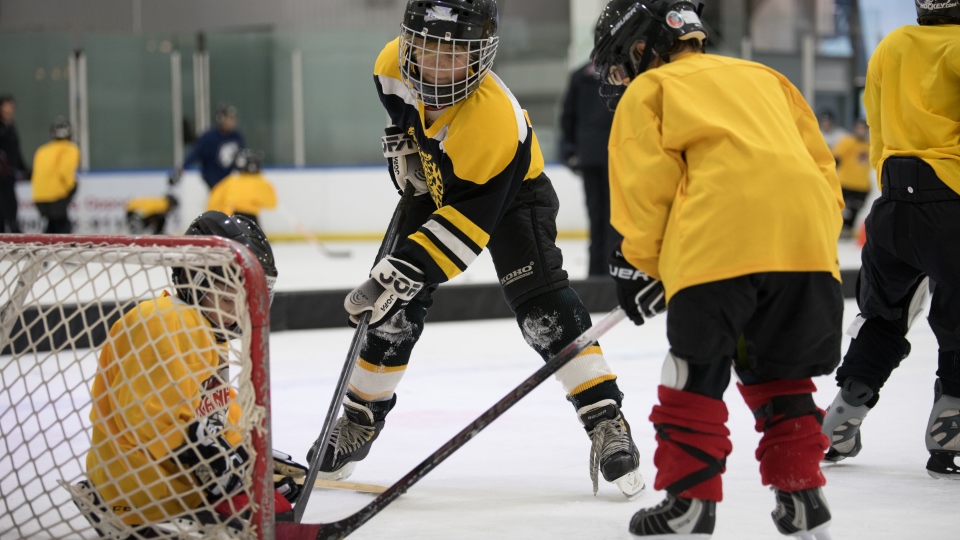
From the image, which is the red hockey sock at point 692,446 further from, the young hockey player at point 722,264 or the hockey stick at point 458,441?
the hockey stick at point 458,441

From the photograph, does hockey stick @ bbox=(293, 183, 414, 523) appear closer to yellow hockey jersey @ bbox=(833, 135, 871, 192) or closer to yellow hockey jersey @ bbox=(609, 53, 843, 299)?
yellow hockey jersey @ bbox=(609, 53, 843, 299)

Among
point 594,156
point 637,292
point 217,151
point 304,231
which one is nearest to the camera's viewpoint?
point 637,292

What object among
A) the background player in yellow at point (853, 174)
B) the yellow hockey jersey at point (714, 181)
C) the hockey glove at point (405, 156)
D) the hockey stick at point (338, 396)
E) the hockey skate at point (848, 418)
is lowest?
the background player in yellow at point (853, 174)

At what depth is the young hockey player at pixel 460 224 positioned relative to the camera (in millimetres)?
1907

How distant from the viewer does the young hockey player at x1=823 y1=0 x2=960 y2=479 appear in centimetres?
210

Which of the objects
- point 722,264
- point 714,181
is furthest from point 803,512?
point 714,181

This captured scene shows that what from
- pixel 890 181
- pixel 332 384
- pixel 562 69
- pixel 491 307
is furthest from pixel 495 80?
pixel 562 69

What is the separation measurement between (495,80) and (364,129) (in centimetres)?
820

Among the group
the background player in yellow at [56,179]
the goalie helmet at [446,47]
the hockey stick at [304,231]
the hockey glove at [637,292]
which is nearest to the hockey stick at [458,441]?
the hockey glove at [637,292]

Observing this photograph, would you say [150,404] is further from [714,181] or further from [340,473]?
[714,181]

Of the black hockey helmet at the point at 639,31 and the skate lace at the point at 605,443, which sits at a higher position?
the black hockey helmet at the point at 639,31

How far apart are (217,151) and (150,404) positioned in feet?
24.0

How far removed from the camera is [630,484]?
203cm

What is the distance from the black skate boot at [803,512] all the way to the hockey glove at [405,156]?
3.27ft
